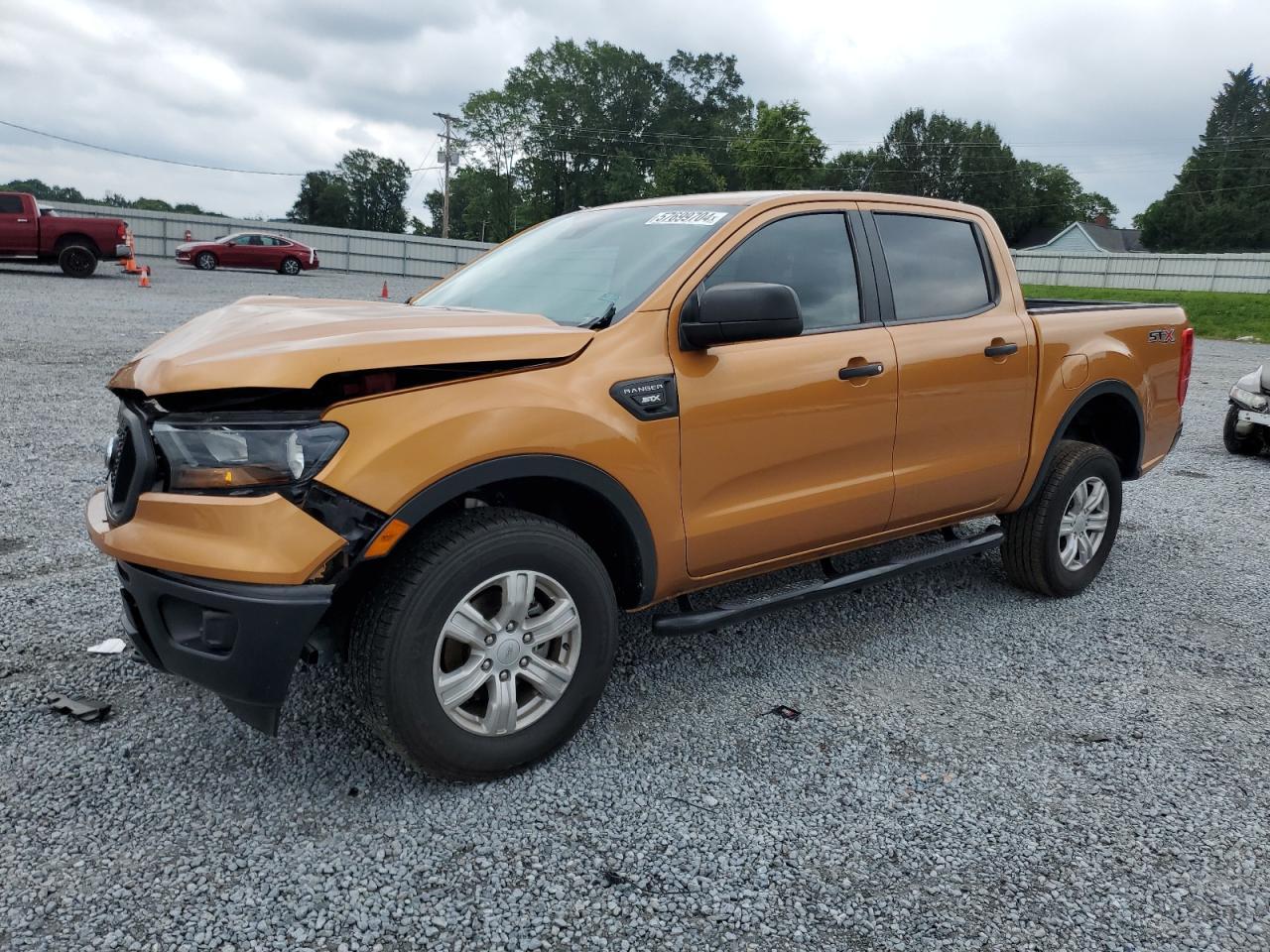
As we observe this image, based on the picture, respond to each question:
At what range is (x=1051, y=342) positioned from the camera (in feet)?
14.5

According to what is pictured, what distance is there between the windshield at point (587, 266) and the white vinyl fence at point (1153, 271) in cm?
3294

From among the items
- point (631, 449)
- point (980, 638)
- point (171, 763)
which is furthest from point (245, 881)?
point (980, 638)

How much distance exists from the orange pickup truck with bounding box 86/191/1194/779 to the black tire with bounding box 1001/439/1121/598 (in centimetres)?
19

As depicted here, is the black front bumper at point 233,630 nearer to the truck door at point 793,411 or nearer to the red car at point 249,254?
the truck door at point 793,411

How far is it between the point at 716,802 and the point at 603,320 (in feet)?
5.15

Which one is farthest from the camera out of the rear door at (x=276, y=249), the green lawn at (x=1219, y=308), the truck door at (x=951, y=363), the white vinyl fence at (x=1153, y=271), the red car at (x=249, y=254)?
the white vinyl fence at (x=1153, y=271)

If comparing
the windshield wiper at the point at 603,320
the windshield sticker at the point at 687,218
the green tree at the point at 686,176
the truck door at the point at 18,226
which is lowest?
the windshield wiper at the point at 603,320

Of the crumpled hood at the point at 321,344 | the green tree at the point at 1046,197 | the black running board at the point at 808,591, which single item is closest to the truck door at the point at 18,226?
the crumpled hood at the point at 321,344

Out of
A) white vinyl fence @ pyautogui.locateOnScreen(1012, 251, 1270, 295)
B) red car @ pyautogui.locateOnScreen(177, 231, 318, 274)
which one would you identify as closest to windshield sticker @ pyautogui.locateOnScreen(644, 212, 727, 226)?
red car @ pyautogui.locateOnScreen(177, 231, 318, 274)

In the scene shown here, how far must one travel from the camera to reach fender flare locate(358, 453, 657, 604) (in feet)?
8.55

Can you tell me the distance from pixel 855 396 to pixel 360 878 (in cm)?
234

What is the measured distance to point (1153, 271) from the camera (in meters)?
36.1

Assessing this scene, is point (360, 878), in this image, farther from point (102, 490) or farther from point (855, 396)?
point (855, 396)

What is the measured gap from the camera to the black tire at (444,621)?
8.55 ft
